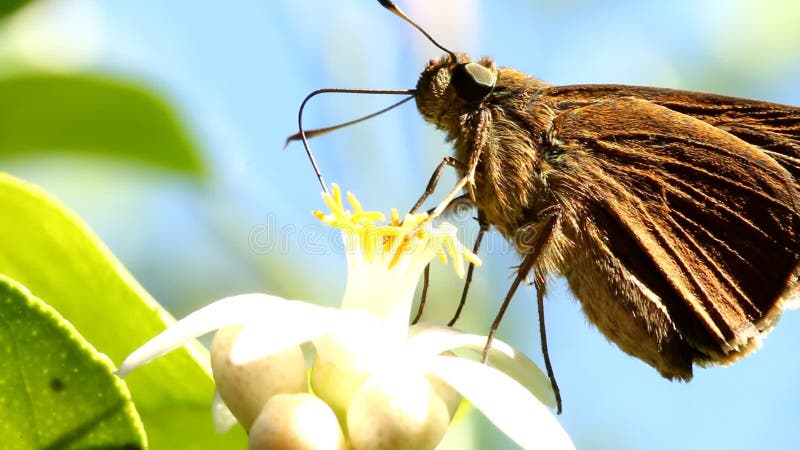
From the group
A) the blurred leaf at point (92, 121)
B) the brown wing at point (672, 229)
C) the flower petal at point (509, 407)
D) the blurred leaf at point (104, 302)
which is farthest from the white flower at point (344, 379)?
the blurred leaf at point (92, 121)

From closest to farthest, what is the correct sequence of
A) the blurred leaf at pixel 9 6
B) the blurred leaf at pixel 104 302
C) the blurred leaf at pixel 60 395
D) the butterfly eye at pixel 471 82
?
the blurred leaf at pixel 60 395 → the blurred leaf at pixel 104 302 → the blurred leaf at pixel 9 6 → the butterfly eye at pixel 471 82

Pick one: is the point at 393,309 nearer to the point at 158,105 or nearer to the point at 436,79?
the point at 436,79

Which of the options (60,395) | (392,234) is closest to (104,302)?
(60,395)

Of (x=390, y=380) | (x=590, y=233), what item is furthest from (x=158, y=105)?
(x=390, y=380)

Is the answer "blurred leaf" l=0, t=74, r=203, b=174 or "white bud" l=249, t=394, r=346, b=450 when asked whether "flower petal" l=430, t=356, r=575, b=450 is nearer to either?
"white bud" l=249, t=394, r=346, b=450

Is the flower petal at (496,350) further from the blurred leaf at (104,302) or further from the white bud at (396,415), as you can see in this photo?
the blurred leaf at (104,302)

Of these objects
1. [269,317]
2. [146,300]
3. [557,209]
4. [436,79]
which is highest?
[436,79]

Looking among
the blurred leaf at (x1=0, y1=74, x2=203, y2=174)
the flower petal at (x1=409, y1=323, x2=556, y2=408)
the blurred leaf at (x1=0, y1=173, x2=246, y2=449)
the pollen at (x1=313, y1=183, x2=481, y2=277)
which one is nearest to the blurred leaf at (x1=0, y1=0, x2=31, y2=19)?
the blurred leaf at (x1=0, y1=74, x2=203, y2=174)
